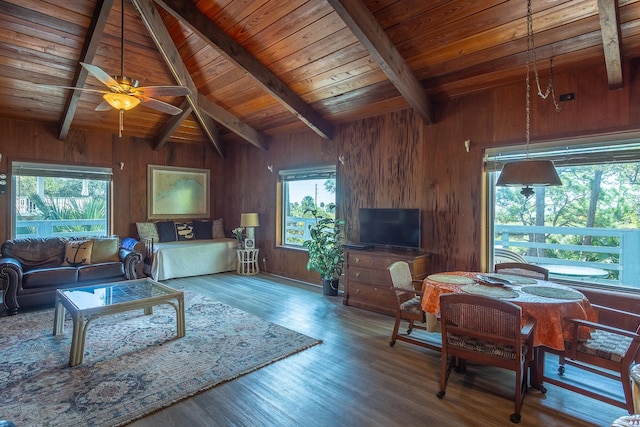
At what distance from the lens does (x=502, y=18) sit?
293 cm

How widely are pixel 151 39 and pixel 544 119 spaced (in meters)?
4.89

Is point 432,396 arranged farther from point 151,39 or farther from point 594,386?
point 151,39

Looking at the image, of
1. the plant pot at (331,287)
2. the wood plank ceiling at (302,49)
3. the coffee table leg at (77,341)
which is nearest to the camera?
the coffee table leg at (77,341)

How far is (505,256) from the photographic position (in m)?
3.85

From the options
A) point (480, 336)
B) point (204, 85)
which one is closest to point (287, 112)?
point (204, 85)

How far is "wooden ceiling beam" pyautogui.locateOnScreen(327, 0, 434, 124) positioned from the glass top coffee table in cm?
305

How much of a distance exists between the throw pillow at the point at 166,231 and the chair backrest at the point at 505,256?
5.75m

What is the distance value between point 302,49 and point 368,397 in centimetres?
362

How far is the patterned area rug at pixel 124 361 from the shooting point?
2.21 meters

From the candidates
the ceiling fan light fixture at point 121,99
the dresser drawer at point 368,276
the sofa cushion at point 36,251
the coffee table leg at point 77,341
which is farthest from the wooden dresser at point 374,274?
the sofa cushion at point 36,251

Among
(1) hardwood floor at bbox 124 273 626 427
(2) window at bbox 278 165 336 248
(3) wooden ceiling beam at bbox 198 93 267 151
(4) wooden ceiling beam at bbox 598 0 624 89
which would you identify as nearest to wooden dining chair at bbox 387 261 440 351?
(1) hardwood floor at bbox 124 273 626 427

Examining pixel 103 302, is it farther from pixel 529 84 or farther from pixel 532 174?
pixel 529 84

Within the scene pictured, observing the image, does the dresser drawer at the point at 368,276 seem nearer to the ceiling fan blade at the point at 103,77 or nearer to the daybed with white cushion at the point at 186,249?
the daybed with white cushion at the point at 186,249

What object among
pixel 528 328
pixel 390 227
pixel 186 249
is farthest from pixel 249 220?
pixel 528 328
